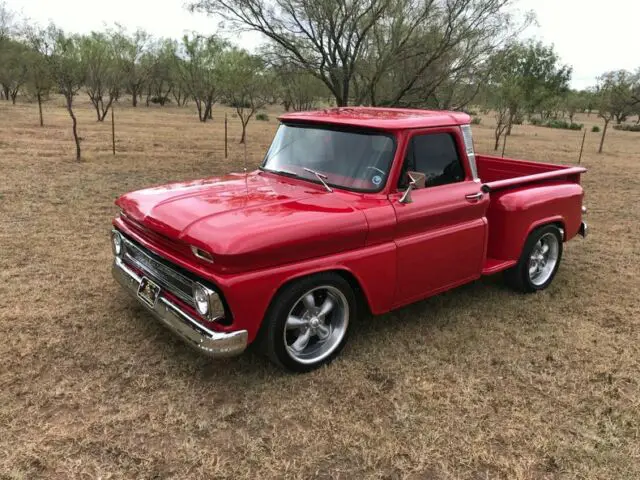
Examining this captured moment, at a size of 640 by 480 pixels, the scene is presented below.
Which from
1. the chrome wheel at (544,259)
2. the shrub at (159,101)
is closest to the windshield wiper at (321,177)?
the chrome wheel at (544,259)

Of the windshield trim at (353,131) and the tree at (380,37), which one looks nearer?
the windshield trim at (353,131)

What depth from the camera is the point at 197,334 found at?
283 cm

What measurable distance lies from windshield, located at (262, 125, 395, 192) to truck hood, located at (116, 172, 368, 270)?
207mm

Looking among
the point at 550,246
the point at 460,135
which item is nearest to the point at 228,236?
the point at 460,135

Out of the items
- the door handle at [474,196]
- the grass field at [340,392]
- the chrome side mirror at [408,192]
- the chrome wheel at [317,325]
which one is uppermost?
the chrome side mirror at [408,192]

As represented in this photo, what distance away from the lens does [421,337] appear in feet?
12.7

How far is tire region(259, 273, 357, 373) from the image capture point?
2.98 m

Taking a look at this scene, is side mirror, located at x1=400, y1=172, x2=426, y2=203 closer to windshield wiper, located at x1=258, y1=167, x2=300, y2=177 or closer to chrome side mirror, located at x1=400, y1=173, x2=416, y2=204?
chrome side mirror, located at x1=400, y1=173, x2=416, y2=204

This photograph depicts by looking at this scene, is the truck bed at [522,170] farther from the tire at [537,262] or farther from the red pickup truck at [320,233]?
the tire at [537,262]

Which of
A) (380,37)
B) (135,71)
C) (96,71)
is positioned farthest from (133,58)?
(380,37)

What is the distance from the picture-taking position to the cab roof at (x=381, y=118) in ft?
11.6

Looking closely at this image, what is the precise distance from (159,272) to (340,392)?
4.78ft

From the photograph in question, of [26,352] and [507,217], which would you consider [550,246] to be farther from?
[26,352]

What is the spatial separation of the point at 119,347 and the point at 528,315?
346 cm
